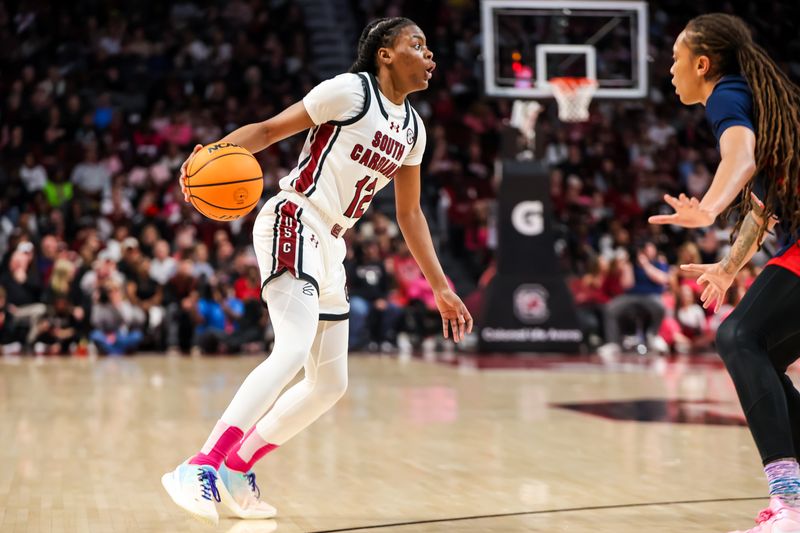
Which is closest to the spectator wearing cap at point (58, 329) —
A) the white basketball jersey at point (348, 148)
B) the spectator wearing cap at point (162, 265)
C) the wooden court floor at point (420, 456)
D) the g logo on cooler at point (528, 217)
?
the spectator wearing cap at point (162, 265)

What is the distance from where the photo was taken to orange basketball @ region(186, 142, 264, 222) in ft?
13.5

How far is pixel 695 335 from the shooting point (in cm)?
1386

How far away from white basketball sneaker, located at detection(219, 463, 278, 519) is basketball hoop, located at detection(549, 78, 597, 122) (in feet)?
30.4

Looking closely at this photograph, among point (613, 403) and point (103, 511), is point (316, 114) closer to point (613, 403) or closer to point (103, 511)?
point (103, 511)

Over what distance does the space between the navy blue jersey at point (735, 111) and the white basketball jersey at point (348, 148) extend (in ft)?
4.16

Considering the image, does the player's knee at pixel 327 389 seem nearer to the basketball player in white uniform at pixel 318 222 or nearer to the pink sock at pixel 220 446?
the basketball player in white uniform at pixel 318 222

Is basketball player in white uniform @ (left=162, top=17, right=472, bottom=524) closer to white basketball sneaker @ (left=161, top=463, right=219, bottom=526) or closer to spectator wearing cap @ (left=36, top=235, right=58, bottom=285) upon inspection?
white basketball sneaker @ (left=161, top=463, right=219, bottom=526)

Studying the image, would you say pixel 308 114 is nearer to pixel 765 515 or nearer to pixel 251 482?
pixel 251 482

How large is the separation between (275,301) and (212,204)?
43 centimetres

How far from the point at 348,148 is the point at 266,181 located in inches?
465

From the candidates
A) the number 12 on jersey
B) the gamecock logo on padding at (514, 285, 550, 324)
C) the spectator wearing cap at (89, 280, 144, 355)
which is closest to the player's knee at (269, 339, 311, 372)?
the number 12 on jersey

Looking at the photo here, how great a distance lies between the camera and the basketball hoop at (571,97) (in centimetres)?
1291

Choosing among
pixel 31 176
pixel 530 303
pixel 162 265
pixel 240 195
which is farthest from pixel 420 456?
pixel 31 176

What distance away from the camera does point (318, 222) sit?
14.4 ft
